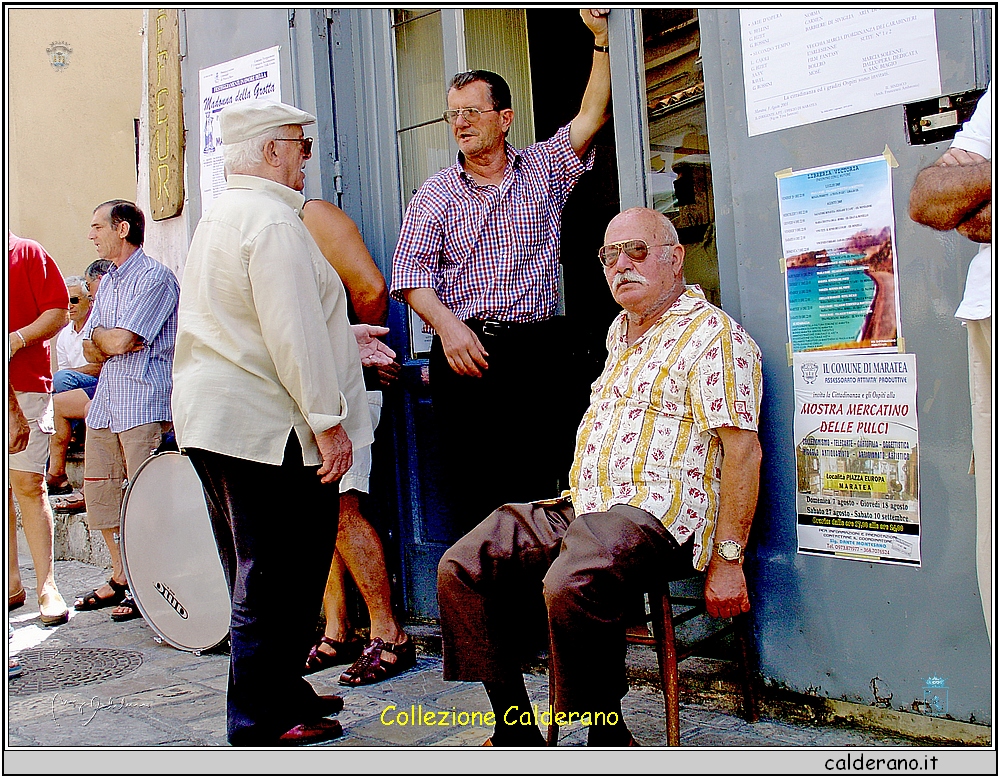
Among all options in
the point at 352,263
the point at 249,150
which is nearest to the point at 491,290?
the point at 352,263

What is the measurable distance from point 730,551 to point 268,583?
4.42 feet

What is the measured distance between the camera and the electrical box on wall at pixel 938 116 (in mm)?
2453

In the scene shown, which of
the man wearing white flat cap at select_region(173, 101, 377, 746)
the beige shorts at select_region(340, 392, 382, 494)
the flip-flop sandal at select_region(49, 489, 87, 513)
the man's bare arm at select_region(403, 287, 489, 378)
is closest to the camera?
the man wearing white flat cap at select_region(173, 101, 377, 746)

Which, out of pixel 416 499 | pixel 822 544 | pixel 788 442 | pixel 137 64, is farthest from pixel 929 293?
pixel 137 64

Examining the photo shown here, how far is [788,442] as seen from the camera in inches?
112

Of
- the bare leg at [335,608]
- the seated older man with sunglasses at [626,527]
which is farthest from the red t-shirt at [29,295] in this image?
the seated older man with sunglasses at [626,527]

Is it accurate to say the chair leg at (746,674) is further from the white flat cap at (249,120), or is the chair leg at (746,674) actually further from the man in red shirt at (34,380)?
the man in red shirt at (34,380)

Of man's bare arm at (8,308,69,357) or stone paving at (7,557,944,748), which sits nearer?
stone paving at (7,557,944,748)

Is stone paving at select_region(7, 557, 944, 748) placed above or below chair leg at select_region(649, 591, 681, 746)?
below

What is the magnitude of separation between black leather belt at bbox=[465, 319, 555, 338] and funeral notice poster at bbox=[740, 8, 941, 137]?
41.3 inches

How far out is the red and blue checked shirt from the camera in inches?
136

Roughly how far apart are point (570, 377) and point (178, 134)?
112 inches

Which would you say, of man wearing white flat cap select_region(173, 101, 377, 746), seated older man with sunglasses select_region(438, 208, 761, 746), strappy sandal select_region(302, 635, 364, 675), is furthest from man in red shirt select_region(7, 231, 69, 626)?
seated older man with sunglasses select_region(438, 208, 761, 746)
